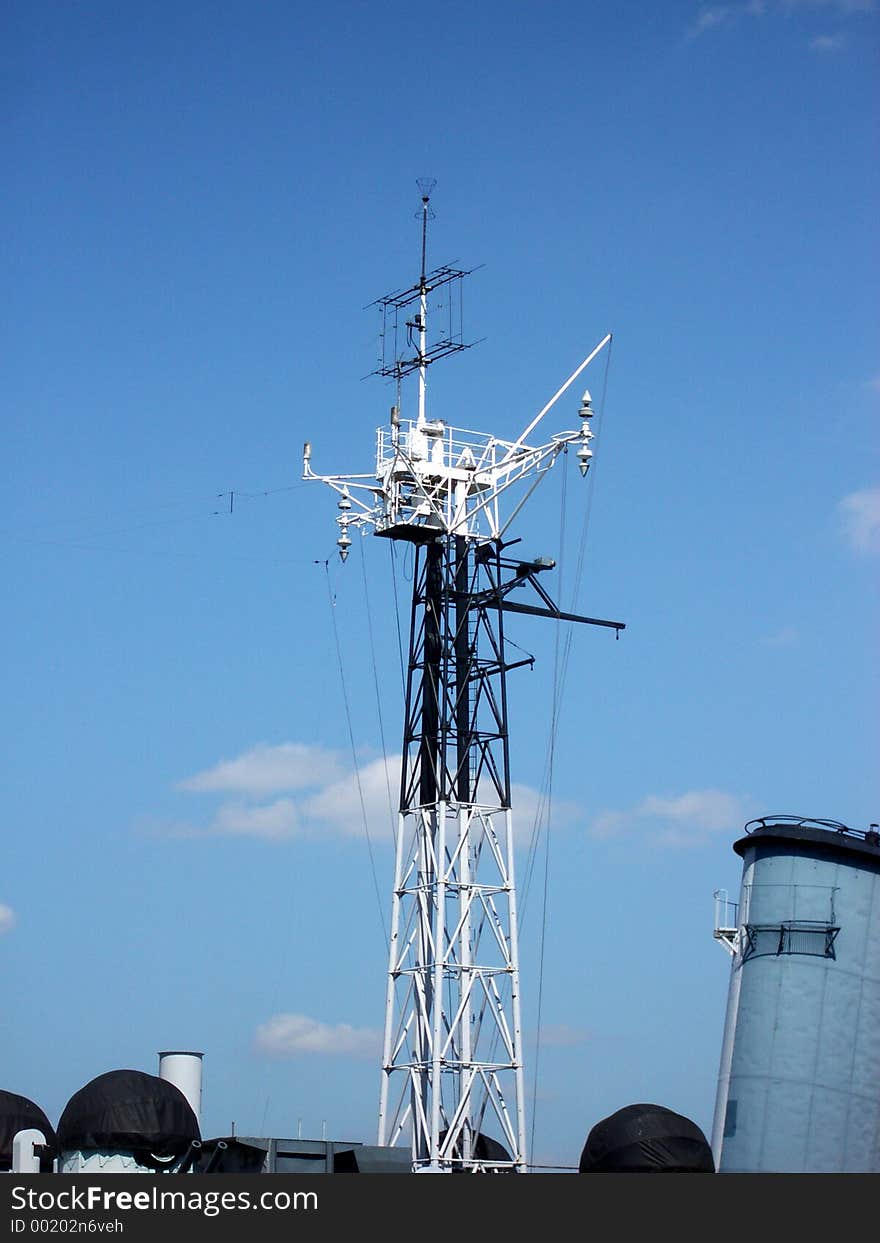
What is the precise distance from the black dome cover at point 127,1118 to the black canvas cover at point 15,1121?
4945 mm

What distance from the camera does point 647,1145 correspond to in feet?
133

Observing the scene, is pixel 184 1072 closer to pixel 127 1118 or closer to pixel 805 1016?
pixel 127 1118

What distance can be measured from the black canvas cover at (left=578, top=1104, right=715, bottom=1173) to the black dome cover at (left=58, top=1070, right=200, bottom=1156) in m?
8.64

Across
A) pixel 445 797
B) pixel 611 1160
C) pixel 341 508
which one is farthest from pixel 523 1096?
pixel 341 508

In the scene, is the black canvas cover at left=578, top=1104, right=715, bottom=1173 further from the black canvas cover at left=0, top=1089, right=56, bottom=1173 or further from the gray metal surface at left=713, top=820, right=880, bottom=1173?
the black canvas cover at left=0, top=1089, right=56, bottom=1173

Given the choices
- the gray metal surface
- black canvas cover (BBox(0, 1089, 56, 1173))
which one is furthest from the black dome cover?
the gray metal surface

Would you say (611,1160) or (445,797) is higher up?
(445,797)

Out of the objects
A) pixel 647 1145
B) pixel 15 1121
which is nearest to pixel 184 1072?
pixel 15 1121

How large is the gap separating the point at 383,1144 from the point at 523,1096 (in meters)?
4.01

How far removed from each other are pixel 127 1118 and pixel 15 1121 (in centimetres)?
791

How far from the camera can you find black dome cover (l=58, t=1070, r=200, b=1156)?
132 feet

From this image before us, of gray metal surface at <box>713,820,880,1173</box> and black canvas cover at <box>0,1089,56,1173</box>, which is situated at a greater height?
gray metal surface at <box>713,820,880,1173</box>
